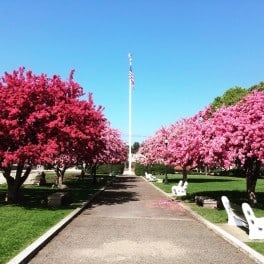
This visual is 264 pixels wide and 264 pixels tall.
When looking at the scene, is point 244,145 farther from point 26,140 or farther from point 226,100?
point 226,100

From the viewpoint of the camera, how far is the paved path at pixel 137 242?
33.9ft

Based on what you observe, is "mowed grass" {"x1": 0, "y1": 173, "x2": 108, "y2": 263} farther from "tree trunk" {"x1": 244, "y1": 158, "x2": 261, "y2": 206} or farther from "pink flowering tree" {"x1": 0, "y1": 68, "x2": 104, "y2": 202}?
"tree trunk" {"x1": 244, "y1": 158, "x2": 261, "y2": 206}

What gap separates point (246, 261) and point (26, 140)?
38.8 feet

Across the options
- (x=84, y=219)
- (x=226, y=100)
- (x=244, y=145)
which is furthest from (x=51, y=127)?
(x=226, y=100)

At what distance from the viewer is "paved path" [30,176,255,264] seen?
10.3m

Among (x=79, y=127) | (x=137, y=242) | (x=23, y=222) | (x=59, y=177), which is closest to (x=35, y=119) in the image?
(x=79, y=127)

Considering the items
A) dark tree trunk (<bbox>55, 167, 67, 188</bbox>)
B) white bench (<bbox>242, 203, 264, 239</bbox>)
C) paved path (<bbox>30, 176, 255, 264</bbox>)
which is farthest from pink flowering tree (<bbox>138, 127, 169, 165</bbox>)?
white bench (<bbox>242, 203, 264, 239</bbox>)

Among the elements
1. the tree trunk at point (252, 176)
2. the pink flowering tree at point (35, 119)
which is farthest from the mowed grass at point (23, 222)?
the tree trunk at point (252, 176)

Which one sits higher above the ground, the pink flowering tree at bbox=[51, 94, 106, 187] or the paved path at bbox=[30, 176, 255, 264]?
the pink flowering tree at bbox=[51, 94, 106, 187]

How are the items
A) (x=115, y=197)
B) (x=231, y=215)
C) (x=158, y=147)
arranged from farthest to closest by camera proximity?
(x=158, y=147) < (x=115, y=197) < (x=231, y=215)

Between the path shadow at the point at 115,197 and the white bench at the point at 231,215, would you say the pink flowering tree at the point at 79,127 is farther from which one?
the white bench at the point at 231,215

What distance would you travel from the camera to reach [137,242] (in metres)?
12.3

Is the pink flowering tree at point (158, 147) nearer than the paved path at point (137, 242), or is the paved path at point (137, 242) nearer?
the paved path at point (137, 242)

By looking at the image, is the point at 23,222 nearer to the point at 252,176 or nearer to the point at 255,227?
the point at 255,227
